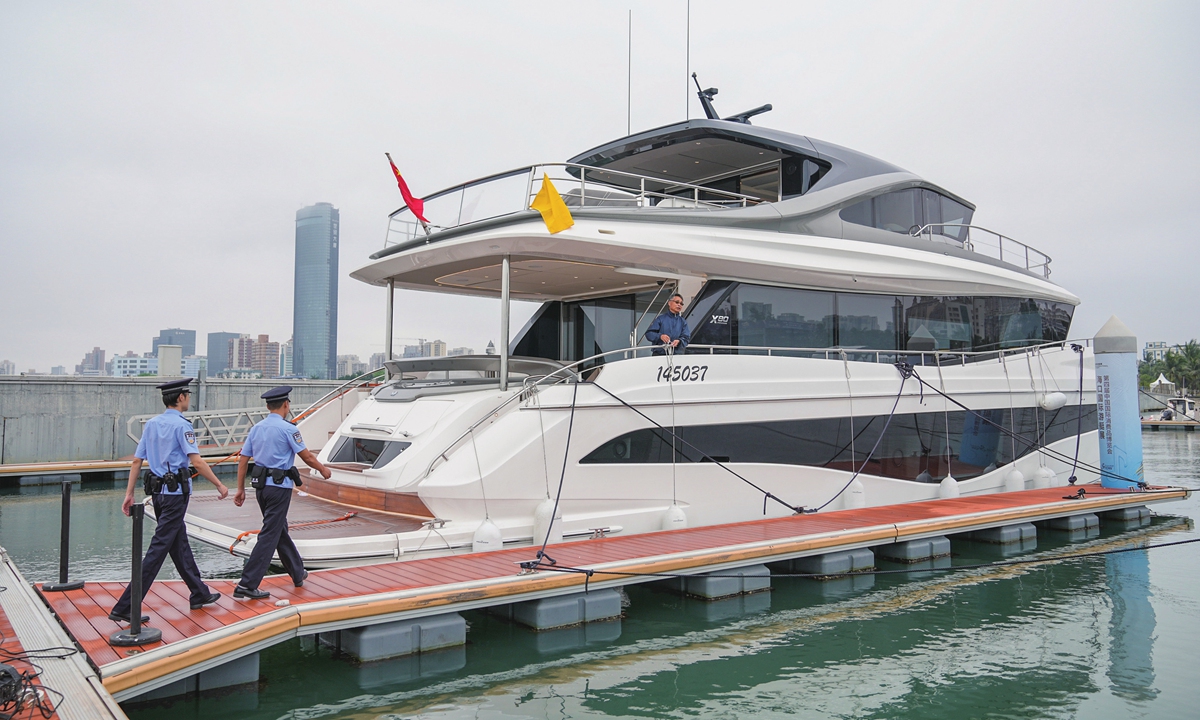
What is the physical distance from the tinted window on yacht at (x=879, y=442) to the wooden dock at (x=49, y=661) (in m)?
4.57

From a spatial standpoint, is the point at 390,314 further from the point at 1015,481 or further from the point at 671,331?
the point at 1015,481

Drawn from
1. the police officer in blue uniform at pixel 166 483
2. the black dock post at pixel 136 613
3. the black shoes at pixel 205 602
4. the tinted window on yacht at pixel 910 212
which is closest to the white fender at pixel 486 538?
the black shoes at pixel 205 602

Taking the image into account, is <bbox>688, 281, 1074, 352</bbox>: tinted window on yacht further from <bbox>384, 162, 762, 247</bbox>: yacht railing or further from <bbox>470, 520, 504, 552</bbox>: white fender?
→ <bbox>470, 520, 504, 552</bbox>: white fender

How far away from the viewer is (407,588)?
19.6ft

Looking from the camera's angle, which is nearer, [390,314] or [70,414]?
[390,314]

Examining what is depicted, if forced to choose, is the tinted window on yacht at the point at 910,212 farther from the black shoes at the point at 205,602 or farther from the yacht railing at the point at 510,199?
the black shoes at the point at 205,602

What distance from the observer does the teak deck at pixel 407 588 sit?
4.77m

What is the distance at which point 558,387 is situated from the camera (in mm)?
8156

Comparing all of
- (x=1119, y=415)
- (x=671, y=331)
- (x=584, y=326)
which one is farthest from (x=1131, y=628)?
(x=584, y=326)

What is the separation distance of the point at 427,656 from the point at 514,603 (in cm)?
86

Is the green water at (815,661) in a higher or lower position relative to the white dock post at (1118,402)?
lower

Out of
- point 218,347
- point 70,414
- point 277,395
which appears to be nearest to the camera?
point 277,395

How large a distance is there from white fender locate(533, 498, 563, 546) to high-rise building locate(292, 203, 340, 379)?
102 meters

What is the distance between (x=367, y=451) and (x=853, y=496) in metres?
6.04
